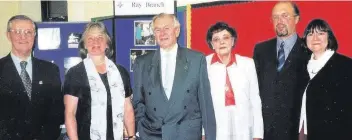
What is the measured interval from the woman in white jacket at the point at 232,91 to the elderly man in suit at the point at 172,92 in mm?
117

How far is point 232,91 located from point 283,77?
38cm

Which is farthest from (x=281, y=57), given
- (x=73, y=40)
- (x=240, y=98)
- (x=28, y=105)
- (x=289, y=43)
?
(x=73, y=40)

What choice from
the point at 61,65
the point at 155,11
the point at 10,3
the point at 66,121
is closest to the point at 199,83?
the point at 66,121

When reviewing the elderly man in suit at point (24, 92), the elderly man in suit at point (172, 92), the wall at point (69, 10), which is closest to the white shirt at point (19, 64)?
the elderly man in suit at point (24, 92)

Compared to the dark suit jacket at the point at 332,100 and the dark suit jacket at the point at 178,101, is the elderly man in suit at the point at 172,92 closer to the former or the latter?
the dark suit jacket at the point at 178,101

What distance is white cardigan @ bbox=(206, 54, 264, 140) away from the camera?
2746 millimetres

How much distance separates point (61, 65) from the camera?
436cm

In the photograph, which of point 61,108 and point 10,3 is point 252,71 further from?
point 10,3

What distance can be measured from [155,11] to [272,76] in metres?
1.35

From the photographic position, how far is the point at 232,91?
2.76 meters

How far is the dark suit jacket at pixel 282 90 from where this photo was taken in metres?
2.74

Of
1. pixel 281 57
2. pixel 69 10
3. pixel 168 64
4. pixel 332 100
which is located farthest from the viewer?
pixel 69 10

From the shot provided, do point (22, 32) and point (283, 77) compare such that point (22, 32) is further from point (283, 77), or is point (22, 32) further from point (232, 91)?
point (283, 77)

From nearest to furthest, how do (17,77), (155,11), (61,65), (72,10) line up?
(17,77) → (155,11) → (61,65) → (72,10)
